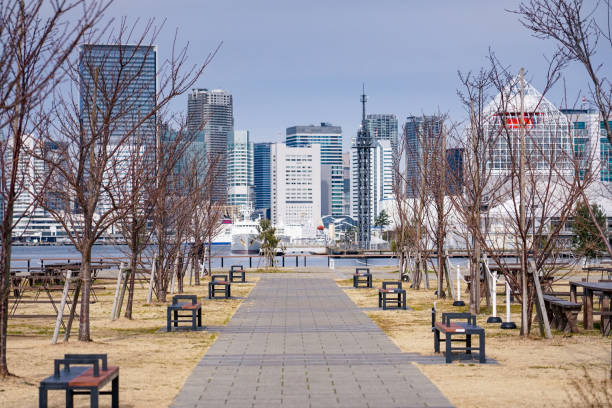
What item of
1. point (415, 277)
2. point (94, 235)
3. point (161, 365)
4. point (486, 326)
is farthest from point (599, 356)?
point (415, 277)

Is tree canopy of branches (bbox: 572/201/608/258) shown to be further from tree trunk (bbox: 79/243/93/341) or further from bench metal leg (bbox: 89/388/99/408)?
tree trunk (bbox: 79/243/93/341)

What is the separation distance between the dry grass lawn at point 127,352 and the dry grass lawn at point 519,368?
3580 mm

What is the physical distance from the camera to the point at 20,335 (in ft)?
54.8

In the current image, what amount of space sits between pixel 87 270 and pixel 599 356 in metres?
8.89

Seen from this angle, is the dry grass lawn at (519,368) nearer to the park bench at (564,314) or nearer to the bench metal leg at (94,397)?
the park bench at (564,314)

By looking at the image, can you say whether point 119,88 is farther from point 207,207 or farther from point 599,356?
point 207,207

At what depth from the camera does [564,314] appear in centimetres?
1655

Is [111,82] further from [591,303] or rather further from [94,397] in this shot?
[591,303]

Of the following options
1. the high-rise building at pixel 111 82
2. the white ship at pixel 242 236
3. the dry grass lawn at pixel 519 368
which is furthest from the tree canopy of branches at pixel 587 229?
the white ship at pixel 242 236

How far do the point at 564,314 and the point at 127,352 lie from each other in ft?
27.6

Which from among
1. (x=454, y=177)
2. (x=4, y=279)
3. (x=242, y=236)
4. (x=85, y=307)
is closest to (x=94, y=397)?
(x=4, y=279)

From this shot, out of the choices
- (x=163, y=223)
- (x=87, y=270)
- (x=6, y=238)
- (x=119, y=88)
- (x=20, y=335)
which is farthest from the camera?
(x=163, y=223)

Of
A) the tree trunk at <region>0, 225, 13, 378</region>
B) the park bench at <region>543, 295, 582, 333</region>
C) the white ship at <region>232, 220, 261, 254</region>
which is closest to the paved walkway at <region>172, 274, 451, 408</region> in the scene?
the tree trunk at <region>0, 225, 13, 378</region>

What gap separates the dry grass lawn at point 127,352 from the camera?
10188mm
